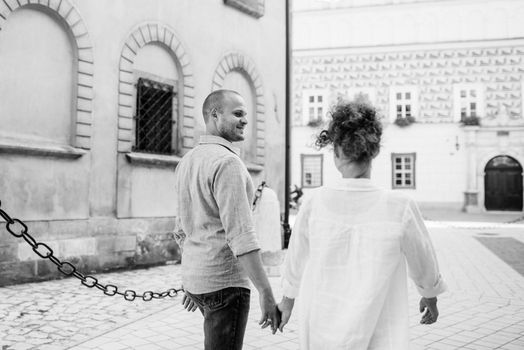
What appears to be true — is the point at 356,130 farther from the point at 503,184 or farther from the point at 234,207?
the point at 503,184

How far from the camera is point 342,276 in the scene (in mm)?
2342

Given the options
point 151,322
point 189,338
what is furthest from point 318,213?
point 151,322

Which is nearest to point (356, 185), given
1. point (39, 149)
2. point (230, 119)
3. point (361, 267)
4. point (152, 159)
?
point (361, 267)

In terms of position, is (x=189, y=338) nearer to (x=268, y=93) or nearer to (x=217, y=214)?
(x=217, y=214)

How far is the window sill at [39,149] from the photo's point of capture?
7.57m

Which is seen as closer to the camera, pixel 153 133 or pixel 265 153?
pixel 153 133

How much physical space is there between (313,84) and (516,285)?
930 inches

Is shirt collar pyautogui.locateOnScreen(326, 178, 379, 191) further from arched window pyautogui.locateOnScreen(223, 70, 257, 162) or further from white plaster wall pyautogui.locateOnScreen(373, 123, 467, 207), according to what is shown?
white plaster wall pyautogui.locateOnScreen(373, 123, 467, 207)

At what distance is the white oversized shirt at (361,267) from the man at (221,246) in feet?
0.91

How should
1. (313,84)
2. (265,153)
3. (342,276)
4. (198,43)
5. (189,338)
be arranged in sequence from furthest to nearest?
(313,84), (265,153), (198,43), (189,338), (342,276)

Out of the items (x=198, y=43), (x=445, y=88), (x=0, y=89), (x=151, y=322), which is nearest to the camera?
(x=151, y=322)

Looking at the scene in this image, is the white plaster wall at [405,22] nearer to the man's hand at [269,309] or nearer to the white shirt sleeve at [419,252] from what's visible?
the white shirt sleeve at [419,252]

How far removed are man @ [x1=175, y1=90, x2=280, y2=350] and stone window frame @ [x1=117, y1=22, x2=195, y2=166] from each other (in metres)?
6.78

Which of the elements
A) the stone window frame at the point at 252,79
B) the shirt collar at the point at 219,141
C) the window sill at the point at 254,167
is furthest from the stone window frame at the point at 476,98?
the shirt collar at the point at 219,141
